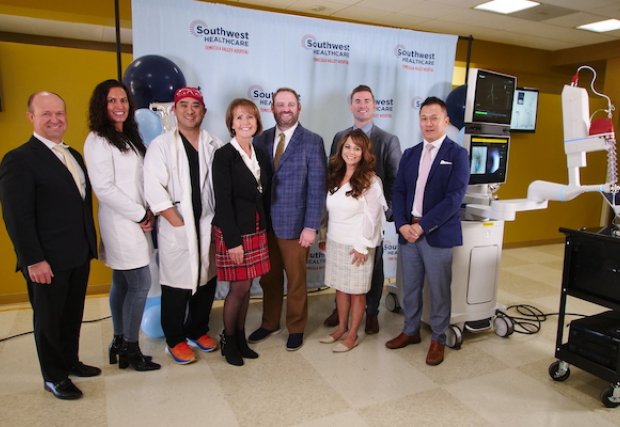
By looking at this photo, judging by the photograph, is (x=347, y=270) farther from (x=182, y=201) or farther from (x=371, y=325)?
(x=182, y=201)

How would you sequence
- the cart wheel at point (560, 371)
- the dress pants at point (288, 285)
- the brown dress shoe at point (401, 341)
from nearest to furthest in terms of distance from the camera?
the cart wheel at point (560, 371)
the dress pants at point (288, 285)
the brown dress shoe at point (401, 341)

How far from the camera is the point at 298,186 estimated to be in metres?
2.72

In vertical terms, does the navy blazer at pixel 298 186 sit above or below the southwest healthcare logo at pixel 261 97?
below

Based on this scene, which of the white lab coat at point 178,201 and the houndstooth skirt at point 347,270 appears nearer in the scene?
the white lab coat at point 178,201

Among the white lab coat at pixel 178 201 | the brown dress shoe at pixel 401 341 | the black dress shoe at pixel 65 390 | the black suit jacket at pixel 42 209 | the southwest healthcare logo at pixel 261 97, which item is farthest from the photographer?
the southwest healthcare logo at pixel 261 97

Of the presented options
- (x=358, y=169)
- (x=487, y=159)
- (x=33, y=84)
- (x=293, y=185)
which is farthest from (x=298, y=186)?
(x=33, y=84)

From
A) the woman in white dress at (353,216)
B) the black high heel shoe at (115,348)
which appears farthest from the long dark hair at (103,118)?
the woman in white dress at (353,216)

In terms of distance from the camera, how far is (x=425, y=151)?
2734 millimetres

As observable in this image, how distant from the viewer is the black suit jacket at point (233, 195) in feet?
7.97

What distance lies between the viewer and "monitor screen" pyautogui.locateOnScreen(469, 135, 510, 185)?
3096mm

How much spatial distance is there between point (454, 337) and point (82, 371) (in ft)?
7.52

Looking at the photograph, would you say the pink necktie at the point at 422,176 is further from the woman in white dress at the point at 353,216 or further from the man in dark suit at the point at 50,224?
the man in dark suit at the point at 50,224

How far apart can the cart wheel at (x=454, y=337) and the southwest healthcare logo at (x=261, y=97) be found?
207 centimetres

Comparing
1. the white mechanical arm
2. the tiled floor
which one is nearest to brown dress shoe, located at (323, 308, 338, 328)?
the tiled floor
